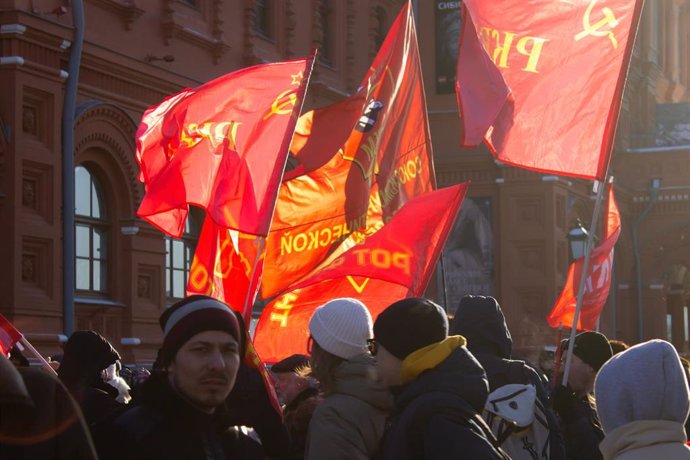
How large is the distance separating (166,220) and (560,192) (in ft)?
67.8

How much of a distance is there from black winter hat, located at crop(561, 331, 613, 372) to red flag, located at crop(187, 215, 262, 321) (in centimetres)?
256

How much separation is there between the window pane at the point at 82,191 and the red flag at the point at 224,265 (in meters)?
7.11

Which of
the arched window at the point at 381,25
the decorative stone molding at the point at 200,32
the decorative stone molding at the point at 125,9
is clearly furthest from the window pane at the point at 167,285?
the arched window at the point at 381,25

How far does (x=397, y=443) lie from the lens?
4.21 m

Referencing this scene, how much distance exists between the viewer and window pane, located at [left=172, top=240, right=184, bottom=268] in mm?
19047

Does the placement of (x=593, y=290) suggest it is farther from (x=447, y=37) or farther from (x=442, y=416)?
(x=447, y=37)

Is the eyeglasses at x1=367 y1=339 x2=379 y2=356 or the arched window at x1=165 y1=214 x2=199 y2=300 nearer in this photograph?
the eyeglasses at x1=367 y1=339 x2=379 y2=356

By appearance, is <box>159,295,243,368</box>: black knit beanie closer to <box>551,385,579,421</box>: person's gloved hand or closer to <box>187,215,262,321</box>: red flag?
<box>551,385,579,421</box>: person's gloved hand

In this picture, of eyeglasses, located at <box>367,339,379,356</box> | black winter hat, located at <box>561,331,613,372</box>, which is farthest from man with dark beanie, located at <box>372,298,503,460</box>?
black winter hat, located at <box>561,331,613,372</box>

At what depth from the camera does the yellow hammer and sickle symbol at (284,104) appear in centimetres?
984

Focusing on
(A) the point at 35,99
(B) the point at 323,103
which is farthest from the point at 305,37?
(A) the point at 35,99

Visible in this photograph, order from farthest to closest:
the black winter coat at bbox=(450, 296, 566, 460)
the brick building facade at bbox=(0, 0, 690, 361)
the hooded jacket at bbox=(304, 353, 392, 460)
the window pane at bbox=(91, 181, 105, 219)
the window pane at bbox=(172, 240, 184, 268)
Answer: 1. the window pane at bbox=(172, 240, 184, 268)
2. the window pane at bbox=(91, 181, 105, 219)
3. the brick building facade at bbox=(0, 0, 690, 361)
4. the black winter coat at bbox=(450, 296, 566, 460)
5. the hooded jacket at bbox=(304, 353, 392, 460)

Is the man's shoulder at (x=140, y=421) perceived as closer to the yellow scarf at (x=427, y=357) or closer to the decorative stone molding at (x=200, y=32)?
the yellow scarf at (x=427, y=357)

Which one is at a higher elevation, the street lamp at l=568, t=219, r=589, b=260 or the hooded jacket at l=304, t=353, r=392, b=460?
the street lamp at l=568, t=219, r=589, b=260
